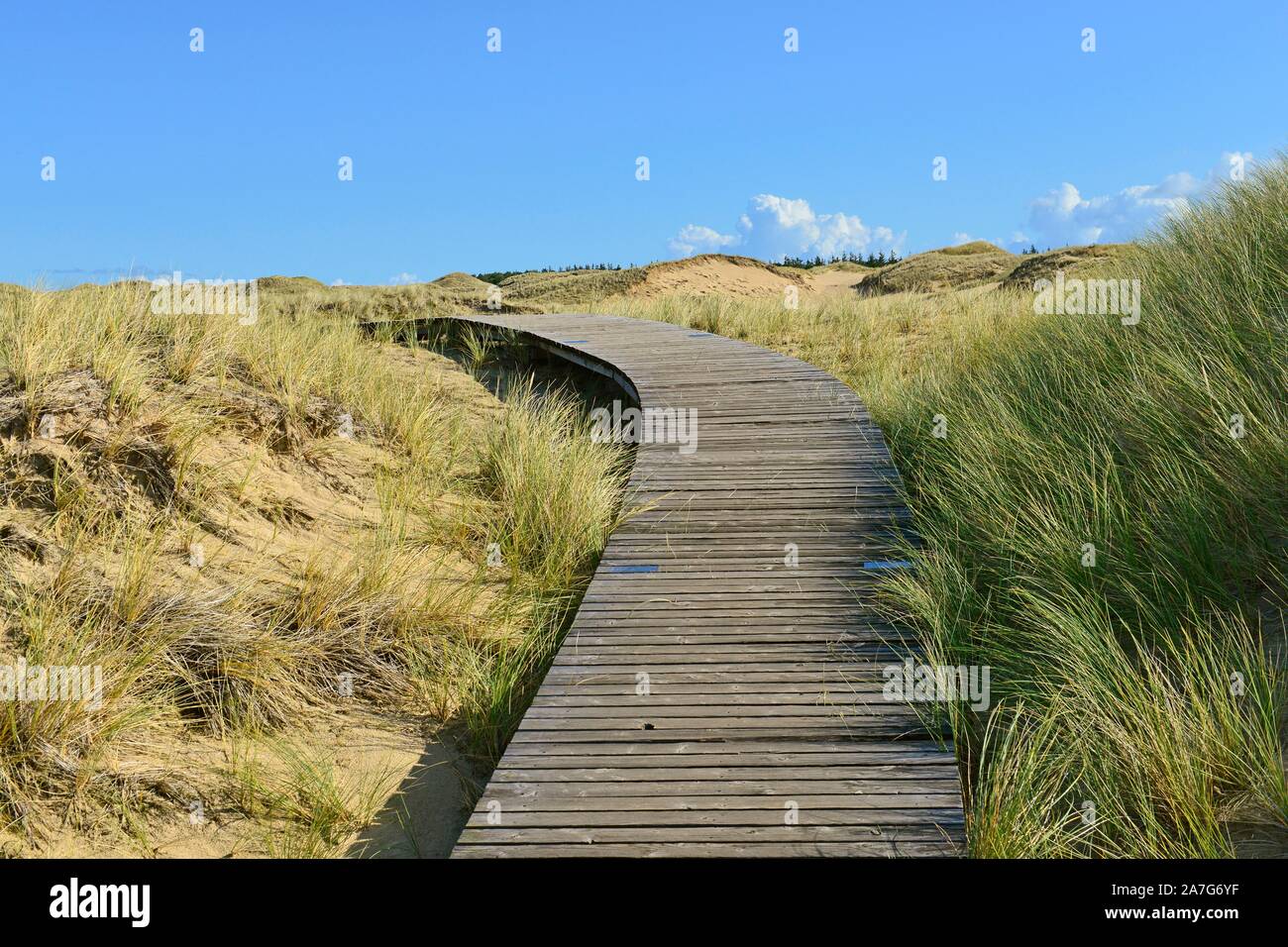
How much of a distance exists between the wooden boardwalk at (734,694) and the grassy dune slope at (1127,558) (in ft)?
0.91

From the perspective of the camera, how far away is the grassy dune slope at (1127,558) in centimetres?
309

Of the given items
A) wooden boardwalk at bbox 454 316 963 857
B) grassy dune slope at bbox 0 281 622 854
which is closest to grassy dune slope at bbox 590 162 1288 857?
wooden boardwalk at bbox 454 316 963 857

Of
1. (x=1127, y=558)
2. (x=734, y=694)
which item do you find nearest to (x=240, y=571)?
(x=734, y=694)

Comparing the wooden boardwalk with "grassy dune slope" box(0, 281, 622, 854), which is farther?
"grassy dune slope" box(0, 281, 622, 854)

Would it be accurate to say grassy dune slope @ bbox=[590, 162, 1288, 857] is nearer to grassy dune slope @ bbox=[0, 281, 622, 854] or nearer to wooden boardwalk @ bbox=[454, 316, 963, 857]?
wooden boardwalk @ bbox=[454, 316, 963, 857]

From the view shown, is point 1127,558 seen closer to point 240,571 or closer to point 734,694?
point 734,694

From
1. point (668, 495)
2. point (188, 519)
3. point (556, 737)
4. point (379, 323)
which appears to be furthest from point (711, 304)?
point (556, 737)

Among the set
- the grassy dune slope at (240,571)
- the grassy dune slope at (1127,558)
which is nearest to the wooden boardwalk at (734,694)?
the grassy dune slope at (1127,558)

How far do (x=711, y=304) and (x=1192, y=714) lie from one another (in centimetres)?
1255

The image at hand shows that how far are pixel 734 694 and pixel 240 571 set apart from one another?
2875 mm

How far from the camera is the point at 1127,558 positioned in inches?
163

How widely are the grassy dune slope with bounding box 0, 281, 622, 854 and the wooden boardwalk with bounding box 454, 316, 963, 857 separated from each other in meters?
0.66

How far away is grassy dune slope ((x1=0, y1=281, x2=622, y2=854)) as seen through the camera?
379 centimetres
